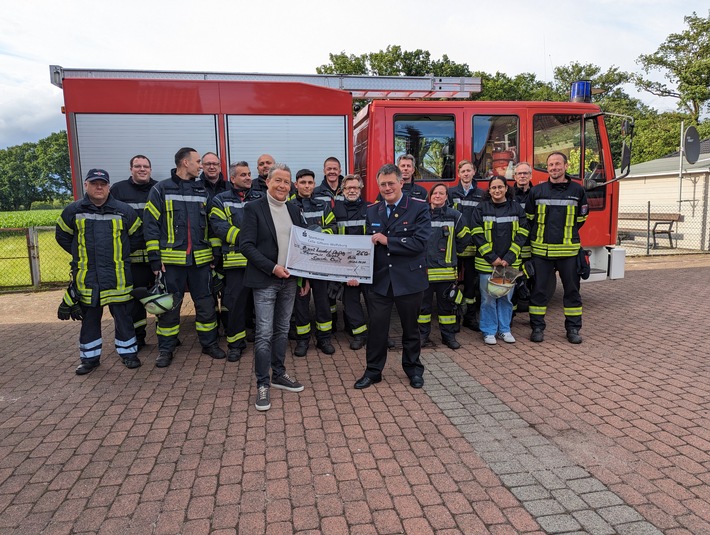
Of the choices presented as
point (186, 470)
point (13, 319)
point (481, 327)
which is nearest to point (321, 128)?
point (481, 327)

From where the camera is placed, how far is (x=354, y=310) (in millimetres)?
5516

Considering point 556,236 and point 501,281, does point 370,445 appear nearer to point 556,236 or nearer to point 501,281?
point 501,281

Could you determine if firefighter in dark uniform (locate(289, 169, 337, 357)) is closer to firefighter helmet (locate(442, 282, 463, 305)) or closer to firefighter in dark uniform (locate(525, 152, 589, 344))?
firefighter helmet (locate(442, 282, 463, 305))

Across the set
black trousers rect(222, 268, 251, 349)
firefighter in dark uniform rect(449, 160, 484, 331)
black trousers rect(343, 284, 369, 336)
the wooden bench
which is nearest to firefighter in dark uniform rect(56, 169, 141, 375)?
black trousers rect(222, 268, 251, 349)

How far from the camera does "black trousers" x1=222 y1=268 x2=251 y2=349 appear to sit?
16.2 ft

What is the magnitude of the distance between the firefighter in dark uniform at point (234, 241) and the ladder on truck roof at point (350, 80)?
1551mm

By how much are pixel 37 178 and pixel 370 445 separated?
321ft

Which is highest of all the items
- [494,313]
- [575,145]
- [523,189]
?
[575,145]

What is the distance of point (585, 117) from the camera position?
6.47m

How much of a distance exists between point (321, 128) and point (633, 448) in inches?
181

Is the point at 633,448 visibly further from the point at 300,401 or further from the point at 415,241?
the point at 300,401

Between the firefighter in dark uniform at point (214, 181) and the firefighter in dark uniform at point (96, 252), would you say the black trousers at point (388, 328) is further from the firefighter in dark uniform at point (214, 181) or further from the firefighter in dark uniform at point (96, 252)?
the firefighter in dark uniform at point (96, 252)

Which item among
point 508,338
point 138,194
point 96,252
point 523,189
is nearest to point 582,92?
point 523,189

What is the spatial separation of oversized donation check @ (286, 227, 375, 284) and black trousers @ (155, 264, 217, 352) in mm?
1568
